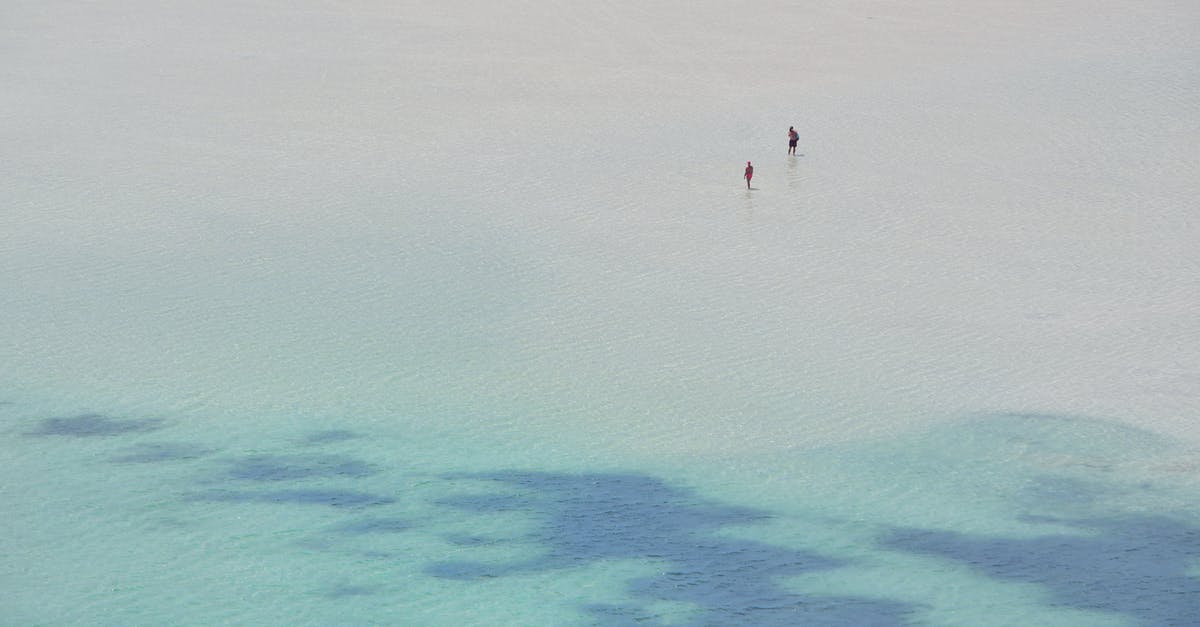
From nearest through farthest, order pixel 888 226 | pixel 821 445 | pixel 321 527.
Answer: pixel 321 527
pixel 821 445
pixel 888 226

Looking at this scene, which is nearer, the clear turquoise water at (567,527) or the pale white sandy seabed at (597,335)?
the clear turquoise water at (567,527)

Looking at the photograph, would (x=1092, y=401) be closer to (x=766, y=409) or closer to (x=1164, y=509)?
(x=1164, y=509)

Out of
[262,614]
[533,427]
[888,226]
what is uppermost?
[888,226]

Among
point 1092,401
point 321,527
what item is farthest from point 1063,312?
point 321,527

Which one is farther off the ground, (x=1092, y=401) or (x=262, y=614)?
(x=1092, y=401)

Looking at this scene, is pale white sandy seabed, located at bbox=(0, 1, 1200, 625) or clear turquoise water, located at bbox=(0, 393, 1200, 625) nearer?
clear turquoise water, located at bbox=(0, 393, 1200, 625)

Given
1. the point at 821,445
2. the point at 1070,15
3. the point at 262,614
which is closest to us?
the point at 262,614

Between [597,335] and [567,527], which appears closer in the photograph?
[567,527]

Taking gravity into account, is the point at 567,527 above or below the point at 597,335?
below
